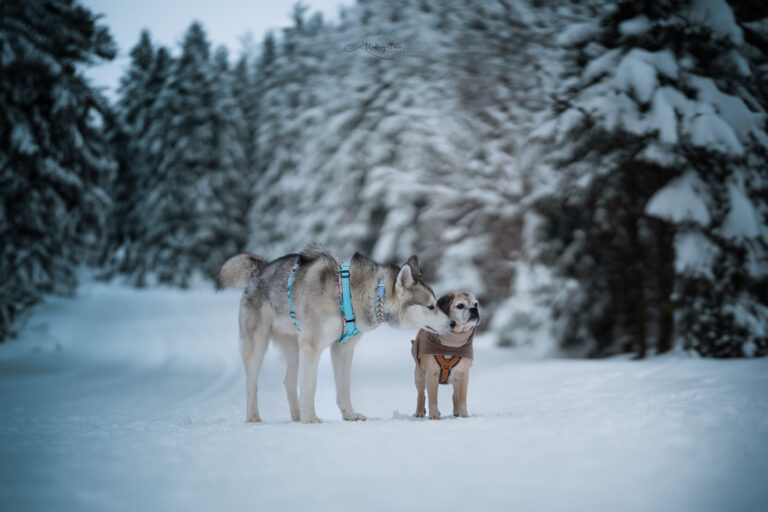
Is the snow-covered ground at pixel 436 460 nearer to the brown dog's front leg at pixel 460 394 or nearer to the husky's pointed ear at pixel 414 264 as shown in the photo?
the brown dog's front leg at pixel 460 394

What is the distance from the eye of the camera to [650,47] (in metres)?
9.23

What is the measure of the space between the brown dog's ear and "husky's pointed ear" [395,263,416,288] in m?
0.30

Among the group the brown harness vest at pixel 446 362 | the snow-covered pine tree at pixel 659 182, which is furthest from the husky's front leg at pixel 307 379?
the snow-covered pine tree at pixel 659 182

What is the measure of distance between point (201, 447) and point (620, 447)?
8.11 feet

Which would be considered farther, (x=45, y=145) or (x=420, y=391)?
(x=45, y=145)

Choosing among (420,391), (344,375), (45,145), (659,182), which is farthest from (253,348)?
(45,145)

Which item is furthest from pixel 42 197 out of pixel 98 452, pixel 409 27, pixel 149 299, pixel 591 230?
pixel 591 230

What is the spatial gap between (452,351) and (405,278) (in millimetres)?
740

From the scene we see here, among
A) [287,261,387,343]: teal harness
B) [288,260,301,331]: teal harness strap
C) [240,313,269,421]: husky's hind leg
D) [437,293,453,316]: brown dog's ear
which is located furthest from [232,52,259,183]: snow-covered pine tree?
[437,293,453,316]: brown dog's ear

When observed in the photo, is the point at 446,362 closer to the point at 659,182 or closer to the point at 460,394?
the point at 460,394

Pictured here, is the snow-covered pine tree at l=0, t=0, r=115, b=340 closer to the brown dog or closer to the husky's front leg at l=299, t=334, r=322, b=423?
the husky's front leg at l=299, t=334, r=322, b=423

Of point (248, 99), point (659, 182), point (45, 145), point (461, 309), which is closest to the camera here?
point (461, 309)

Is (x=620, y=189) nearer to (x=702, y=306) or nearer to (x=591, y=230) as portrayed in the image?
(x=591, y=230)

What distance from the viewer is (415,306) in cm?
436
